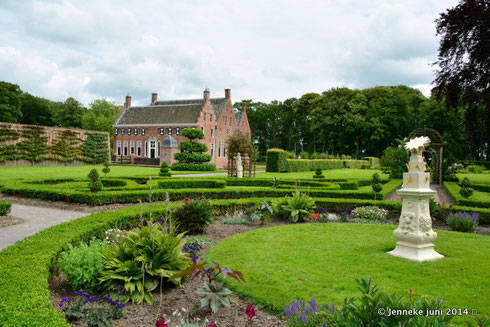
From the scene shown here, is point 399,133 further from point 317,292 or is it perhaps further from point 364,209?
point 317,292

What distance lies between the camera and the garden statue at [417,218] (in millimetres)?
5555

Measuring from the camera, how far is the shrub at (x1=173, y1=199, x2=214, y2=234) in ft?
23.8

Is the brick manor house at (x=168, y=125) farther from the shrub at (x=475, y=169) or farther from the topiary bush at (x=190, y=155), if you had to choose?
the shrub at (x=475, y=169)

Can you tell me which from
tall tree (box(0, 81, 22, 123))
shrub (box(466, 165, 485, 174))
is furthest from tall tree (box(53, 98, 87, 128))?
shrub (box(466, 165, 485, 174))

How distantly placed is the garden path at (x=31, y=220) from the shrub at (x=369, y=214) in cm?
786

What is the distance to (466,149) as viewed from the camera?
165 ft

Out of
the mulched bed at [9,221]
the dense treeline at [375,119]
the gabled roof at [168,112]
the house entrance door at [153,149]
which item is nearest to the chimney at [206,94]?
the gabled roof at [168,112]

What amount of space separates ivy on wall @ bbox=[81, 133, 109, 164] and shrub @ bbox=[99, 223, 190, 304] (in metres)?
37.2

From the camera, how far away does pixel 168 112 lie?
154 feet

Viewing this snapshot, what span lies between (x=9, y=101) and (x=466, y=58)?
5457 centimetres

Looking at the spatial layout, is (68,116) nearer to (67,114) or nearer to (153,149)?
(67,114)

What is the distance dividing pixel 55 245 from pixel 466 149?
58.6m

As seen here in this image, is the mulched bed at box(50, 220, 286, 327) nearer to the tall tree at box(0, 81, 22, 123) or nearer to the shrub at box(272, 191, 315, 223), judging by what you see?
the shrub at box(272, 191, 315, 223)

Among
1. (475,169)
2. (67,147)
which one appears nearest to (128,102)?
(67,147)
